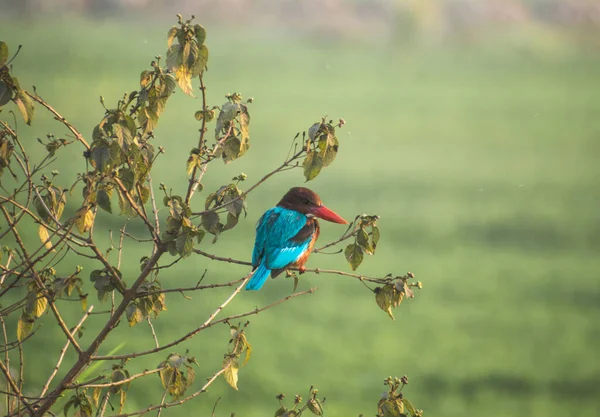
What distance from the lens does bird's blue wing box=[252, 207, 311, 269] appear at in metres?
1.67

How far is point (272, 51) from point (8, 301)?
3.10 m

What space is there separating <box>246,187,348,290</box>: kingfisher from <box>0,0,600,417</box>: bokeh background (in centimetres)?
144

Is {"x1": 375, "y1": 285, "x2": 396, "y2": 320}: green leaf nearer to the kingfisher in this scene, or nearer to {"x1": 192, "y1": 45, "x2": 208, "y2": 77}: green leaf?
the kingfisher

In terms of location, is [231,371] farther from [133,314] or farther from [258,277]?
[258,277]

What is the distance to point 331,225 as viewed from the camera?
4602mm

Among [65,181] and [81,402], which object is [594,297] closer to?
[65,181]

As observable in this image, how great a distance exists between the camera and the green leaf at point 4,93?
109 centimetres

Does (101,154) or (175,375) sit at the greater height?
(101,154)

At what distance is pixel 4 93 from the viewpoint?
1.09m

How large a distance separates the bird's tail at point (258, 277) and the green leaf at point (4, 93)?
68cm

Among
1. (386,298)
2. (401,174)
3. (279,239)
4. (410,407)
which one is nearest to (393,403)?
(410,407)

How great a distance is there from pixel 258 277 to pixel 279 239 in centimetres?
10

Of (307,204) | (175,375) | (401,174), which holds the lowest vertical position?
(175,375)

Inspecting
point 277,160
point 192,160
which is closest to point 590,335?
point 277,160
